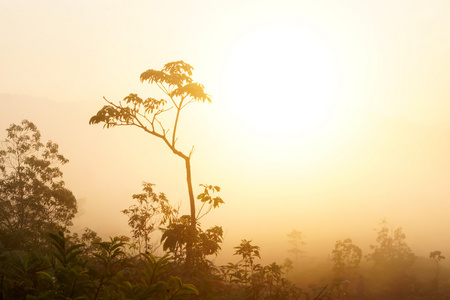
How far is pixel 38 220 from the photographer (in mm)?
20828

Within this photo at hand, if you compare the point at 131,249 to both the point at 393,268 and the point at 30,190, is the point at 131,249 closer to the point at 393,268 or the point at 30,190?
the point at 30,190

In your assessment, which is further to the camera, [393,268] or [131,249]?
[393,268]

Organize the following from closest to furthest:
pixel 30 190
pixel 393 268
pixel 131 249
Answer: pixel 131 249
pixel 30 190
pixel 393 268

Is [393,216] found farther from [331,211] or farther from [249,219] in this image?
[249,219]

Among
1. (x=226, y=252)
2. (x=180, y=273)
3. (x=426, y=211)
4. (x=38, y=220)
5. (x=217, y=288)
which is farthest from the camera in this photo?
(x=426, y=211)

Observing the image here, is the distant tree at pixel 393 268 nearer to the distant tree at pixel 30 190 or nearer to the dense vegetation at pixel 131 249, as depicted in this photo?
the dense vegetation at pixel 131 249

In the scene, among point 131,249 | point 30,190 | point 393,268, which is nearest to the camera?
point 131,249

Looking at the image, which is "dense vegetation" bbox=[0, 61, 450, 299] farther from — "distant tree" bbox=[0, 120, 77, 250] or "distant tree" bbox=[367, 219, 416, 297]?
"distant tree" bbox=[367, 219, 416, 297]

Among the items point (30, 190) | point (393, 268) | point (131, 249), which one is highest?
point (30, 190)

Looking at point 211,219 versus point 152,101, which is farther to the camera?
point 211,219

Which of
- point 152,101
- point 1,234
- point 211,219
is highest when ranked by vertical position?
point 211,219

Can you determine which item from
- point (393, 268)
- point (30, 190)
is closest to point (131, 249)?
point (30, 190)

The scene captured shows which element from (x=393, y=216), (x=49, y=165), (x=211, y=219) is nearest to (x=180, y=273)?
(x=49, y=165)

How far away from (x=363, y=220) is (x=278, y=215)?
36.9 m
